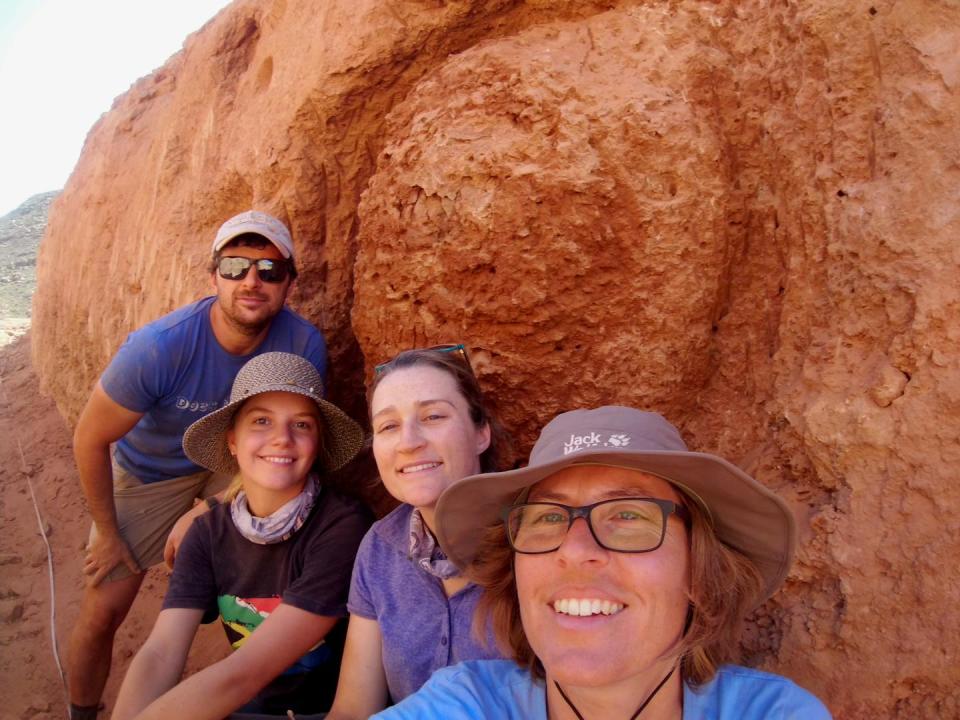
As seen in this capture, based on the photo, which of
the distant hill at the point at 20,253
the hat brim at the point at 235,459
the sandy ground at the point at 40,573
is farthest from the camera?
the distant hill at the point at 20,253

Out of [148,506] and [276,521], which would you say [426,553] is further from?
[148,506]

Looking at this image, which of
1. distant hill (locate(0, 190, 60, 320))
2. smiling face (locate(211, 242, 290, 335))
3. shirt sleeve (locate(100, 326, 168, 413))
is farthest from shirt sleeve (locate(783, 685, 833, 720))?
distant hill (locate(0, 190, 60, 320))

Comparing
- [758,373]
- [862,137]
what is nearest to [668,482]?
[758,373]

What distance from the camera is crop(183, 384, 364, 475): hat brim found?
2.59 meters

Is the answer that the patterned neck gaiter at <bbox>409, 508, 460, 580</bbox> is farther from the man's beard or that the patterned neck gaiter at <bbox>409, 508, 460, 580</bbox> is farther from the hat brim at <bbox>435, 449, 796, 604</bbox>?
the man's beard

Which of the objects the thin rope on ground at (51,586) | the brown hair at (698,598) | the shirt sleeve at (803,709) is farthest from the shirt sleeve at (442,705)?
the thin rope on ground at (51,586)

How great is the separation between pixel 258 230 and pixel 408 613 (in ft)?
5.46

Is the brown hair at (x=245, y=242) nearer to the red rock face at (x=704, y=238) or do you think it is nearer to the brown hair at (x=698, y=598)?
the red rock face at (x=704, y=238)

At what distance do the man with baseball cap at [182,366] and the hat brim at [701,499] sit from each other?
63.6 inches

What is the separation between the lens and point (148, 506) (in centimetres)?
353

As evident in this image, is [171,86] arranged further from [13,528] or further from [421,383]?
[421,383]

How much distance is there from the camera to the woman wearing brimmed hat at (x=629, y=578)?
138 centimetres

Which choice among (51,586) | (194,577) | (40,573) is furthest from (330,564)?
(40,573)

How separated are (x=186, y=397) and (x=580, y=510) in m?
2.19
